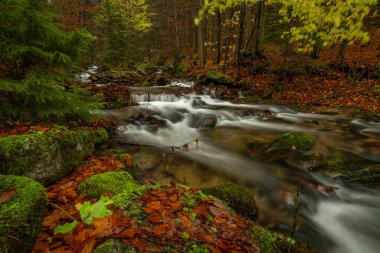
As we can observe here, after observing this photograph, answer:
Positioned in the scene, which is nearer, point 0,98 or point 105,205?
point 105,205

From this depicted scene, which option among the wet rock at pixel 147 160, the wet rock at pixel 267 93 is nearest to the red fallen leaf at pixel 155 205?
the wet rock at pixel 147 160

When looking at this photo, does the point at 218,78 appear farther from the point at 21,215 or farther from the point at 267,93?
the point at 21,215

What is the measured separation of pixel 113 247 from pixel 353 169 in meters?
5.33

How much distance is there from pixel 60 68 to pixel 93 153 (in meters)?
1.76

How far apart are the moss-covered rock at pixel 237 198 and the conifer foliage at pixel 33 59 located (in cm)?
311

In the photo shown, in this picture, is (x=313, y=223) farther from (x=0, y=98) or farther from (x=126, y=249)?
(x=0, y=98)

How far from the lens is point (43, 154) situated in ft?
10.9

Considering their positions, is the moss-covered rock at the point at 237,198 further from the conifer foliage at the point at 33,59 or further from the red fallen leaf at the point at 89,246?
the conifer foliage at the point at 33,59

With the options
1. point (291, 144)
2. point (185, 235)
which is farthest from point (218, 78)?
point (185, 235)

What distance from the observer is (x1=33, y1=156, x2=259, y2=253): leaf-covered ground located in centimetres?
194

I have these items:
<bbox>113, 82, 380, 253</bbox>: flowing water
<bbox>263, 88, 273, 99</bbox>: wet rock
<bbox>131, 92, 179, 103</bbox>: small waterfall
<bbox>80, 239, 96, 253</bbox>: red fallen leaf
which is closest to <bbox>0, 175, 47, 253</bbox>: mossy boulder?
<bbox>80, 239, 96, 253</bbox>: red fallen leaf

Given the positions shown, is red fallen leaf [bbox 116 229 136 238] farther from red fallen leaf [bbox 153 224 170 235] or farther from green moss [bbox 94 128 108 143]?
green moss [bbox 94 128 108 143]

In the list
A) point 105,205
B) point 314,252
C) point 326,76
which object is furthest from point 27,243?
point 326,76

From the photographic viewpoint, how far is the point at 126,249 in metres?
1.83
